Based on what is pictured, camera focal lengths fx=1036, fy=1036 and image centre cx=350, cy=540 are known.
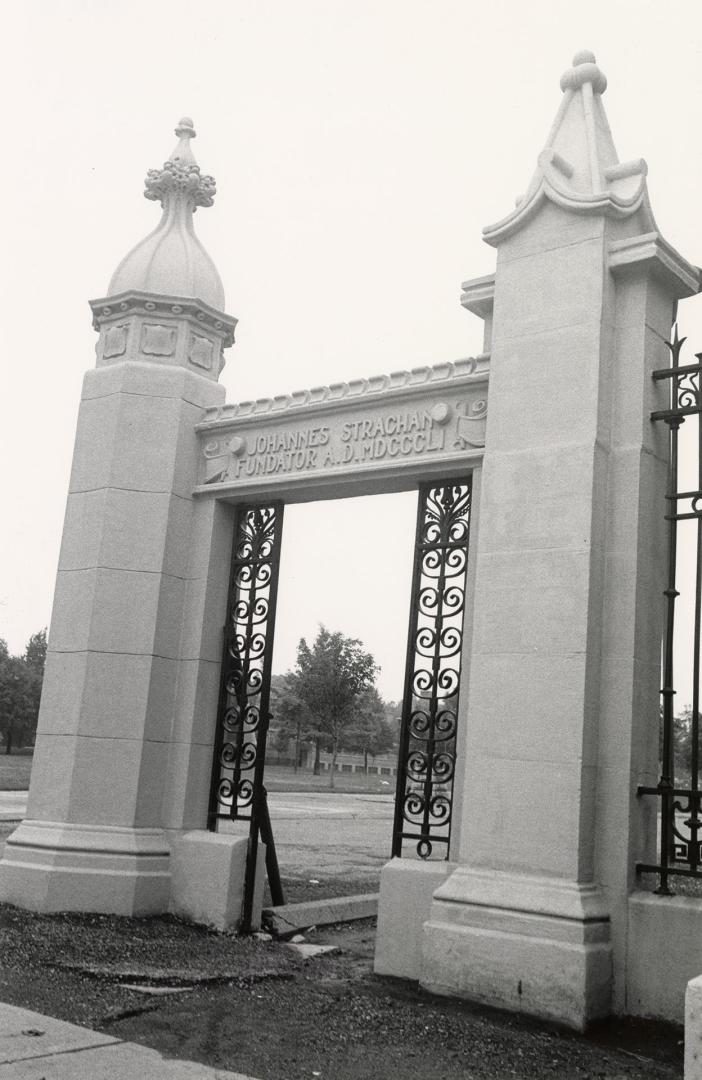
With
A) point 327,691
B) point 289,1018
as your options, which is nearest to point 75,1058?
point 289,1018

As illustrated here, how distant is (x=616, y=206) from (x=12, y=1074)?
607 cm

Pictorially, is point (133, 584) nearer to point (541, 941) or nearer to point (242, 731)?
point (242, 731)

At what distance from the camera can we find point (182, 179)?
32.7 ft

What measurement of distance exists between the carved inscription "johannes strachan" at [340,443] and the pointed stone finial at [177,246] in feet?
5.01

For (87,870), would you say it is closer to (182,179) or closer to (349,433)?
(349,433)

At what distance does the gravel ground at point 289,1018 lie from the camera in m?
5.03

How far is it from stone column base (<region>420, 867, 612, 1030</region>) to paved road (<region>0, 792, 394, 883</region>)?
635 centimetres

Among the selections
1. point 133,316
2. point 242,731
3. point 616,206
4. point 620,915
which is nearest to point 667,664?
point 620,915

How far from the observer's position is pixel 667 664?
21.4 feet

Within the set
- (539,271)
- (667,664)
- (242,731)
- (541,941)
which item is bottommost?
(541,941)

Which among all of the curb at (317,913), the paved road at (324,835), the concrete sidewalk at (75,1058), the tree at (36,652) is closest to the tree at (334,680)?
the paved road at (324,835)

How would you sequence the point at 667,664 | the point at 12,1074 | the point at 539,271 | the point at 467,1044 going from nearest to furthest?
the point at 12,1074, the point at 467,1044, the point at 667,664, the point at 539,271

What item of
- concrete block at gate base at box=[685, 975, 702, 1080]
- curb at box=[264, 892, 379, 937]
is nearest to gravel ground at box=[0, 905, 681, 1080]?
curb at box=[264, 892, 379, 937]

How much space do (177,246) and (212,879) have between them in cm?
573
